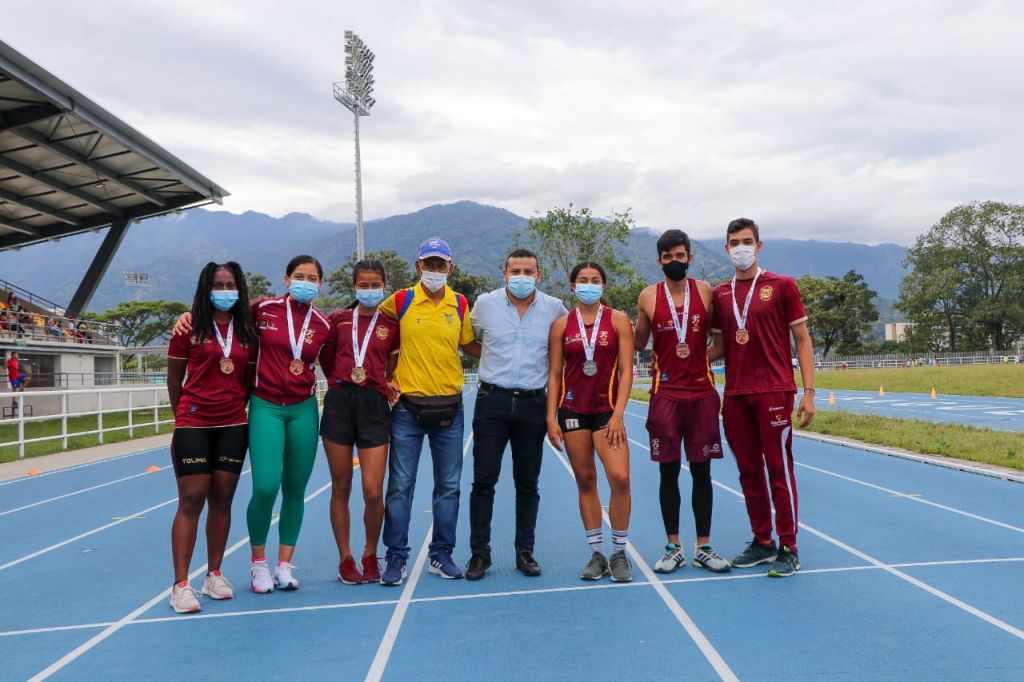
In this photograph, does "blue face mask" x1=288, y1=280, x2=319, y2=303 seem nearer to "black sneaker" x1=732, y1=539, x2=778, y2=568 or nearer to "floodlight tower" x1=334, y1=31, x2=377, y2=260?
"black sneaker" x1=732, y1=539, x2=778, y2=568

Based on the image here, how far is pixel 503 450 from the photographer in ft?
15.5

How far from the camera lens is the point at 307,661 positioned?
3465 mm

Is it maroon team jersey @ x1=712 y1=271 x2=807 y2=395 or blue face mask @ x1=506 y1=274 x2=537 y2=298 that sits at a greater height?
blue face mask @ x1=506 y1=274 x2=537 y2=298

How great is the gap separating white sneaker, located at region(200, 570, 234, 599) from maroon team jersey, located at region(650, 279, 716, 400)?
2773 mm

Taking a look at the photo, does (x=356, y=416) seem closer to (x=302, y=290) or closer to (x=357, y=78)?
(x=302, y=290)

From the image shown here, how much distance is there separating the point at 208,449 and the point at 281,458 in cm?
41

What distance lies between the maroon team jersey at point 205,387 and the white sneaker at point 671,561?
2670 mm

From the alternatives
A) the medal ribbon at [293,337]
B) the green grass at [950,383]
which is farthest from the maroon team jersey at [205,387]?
the green grass at [950,383]

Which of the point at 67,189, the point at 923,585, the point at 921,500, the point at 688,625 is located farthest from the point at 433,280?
the point at 67,189

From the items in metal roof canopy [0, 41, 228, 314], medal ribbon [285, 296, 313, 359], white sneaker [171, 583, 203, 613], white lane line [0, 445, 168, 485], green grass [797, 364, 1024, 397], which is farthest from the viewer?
green grass [797, 364, 1024, 397]

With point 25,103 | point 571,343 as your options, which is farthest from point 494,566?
point 25,103

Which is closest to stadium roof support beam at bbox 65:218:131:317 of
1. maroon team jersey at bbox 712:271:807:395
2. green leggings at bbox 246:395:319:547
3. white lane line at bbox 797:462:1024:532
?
white lane line at bbox 797:462:1024:532

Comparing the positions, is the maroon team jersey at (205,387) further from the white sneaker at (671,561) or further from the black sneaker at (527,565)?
the white sneaker at (671,561)

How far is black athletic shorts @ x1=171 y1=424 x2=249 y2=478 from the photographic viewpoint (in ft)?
13.9
